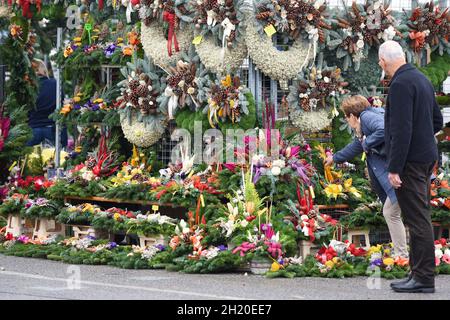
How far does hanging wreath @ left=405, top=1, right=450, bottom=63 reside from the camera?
13422 mm

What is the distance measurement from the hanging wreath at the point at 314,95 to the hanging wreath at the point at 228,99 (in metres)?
0.61

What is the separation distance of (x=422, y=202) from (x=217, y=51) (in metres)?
4.13

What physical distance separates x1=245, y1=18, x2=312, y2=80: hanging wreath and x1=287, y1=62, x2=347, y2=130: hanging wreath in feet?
0.61

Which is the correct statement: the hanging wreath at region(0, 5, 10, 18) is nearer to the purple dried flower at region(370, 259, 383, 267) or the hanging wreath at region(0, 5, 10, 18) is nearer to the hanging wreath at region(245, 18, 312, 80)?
the hanging wreath at region(245, 18, 312, 80)

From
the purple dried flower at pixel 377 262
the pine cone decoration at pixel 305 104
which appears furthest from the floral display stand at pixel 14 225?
the purple dried flower at pixel 377 262

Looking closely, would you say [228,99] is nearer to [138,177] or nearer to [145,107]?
[145,107]

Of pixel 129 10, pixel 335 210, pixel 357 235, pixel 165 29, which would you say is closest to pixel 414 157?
pixel 357 235

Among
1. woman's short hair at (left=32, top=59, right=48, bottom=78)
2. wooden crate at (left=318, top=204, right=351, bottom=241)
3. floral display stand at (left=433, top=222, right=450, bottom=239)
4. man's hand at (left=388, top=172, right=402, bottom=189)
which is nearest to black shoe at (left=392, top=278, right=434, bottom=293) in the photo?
man's hand at (left=388, top=172, right=402, bottom=189)

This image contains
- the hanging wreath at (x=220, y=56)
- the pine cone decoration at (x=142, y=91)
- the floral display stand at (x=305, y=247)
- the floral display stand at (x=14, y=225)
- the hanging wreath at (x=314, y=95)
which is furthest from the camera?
the floral display stand at (x=14, y=225)

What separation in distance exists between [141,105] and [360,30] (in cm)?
278

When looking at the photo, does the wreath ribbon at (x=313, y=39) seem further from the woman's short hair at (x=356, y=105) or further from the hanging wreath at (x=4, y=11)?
the hanging wreath at (x=4, y=11)

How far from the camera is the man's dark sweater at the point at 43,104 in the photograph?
1791 centimetres

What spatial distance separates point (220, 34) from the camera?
13.0 meters

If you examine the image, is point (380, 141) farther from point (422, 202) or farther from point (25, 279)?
point (25, 279)
